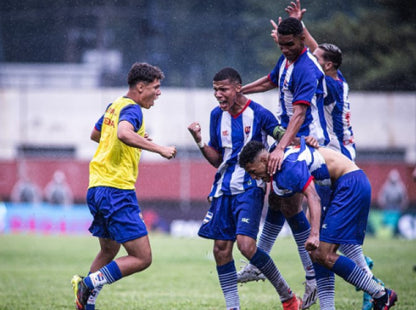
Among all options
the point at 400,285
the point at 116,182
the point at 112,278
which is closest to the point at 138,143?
the point at 116,182

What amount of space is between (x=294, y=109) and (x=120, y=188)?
1.73 m

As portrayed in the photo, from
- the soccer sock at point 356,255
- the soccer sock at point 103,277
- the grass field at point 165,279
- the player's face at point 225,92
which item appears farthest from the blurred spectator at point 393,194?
the soccer sock at point 103,277

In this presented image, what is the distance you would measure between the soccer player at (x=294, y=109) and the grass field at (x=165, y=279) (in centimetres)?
85

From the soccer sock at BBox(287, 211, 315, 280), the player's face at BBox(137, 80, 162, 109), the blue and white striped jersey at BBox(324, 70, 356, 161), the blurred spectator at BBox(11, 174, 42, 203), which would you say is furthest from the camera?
the blurred spectator at BBox(11, 174, 42, 203)

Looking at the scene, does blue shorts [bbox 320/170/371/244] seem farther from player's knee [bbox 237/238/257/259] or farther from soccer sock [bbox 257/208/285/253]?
soccer sock [bbox 257/208/285/253]

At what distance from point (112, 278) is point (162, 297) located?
2070mm

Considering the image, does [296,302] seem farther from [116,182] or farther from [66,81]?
[66,81]

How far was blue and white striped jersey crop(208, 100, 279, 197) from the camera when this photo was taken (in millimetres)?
6285

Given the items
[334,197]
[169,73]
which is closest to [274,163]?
[334,197]

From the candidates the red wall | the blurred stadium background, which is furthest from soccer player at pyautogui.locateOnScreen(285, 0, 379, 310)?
the red wall

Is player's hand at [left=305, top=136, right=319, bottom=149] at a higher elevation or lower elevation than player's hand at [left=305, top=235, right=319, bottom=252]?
higher

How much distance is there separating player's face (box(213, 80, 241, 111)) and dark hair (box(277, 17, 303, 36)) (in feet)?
2.20

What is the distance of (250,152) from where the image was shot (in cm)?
573

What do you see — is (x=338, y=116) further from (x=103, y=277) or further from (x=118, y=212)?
(x=103, y=277)
